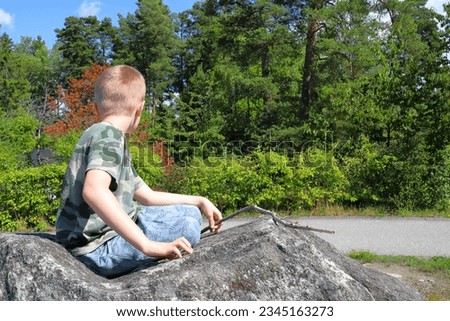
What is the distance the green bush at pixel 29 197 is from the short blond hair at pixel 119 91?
932cm

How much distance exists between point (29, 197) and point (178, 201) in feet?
30.3

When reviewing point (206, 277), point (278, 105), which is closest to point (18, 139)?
point (278, 105)

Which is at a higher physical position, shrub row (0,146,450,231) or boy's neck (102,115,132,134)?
boy's neck (102,115,132,134)

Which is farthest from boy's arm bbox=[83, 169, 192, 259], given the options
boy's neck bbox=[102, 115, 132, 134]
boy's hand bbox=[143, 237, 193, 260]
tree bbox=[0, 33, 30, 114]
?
tree bbox=[0, 33, 30, 114]

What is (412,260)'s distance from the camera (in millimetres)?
7633

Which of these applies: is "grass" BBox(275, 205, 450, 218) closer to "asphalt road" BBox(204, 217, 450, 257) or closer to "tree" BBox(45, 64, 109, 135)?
"asphalt road" BBox(204, 217, 450, 257)

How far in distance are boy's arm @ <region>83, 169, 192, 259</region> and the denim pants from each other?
Answer: 22 cm

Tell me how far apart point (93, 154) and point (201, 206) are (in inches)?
28.0

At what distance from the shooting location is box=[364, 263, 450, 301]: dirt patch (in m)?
6.07

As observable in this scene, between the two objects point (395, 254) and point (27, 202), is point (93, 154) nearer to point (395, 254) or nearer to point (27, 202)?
point (395, 254)

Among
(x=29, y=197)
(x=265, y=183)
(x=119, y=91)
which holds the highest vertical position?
(x=119, y=91)

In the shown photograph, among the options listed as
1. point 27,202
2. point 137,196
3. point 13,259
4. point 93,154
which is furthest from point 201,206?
point 27,202

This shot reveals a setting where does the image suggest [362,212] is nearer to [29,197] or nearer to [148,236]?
[29,197]
